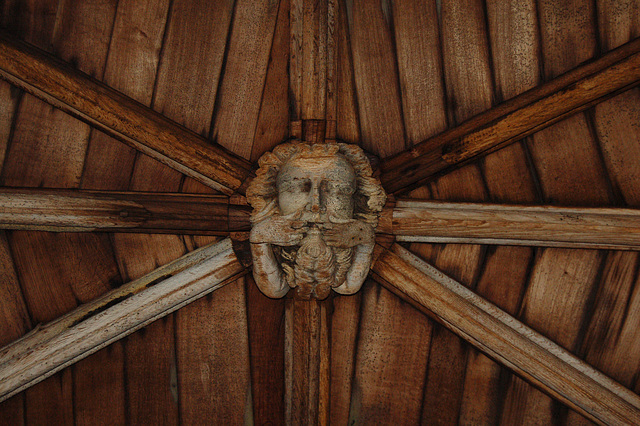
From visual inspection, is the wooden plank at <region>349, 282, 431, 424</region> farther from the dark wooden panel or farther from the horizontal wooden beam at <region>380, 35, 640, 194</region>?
the dark wooden panel

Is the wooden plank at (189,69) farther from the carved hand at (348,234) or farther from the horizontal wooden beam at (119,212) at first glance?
the carved hand at (348,234)

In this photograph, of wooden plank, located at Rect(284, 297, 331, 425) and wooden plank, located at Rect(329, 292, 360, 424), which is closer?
wooden plank, located at Rect(284, 297, 331, 425)

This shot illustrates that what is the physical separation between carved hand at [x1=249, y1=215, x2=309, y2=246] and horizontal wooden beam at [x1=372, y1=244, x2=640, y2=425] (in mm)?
494

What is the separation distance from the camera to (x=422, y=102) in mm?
2266

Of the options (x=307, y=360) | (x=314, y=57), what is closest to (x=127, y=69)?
(x=314, y=57)

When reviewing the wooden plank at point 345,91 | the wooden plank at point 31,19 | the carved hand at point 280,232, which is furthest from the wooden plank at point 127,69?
the wooden plank at point 345,91

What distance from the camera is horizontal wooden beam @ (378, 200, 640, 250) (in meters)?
2.12

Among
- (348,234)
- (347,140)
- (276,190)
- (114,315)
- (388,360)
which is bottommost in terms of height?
(388,360)

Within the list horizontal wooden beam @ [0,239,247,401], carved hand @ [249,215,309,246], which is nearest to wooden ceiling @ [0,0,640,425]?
horizontal wooden beam @ [0,239,247,401]

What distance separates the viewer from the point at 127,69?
2.17m

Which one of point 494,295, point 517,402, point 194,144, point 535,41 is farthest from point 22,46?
point 517,402

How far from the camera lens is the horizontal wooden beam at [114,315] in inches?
79.1

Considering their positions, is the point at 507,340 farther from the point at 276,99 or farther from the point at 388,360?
the point at 276,99

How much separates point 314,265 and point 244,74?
3.43 ft
